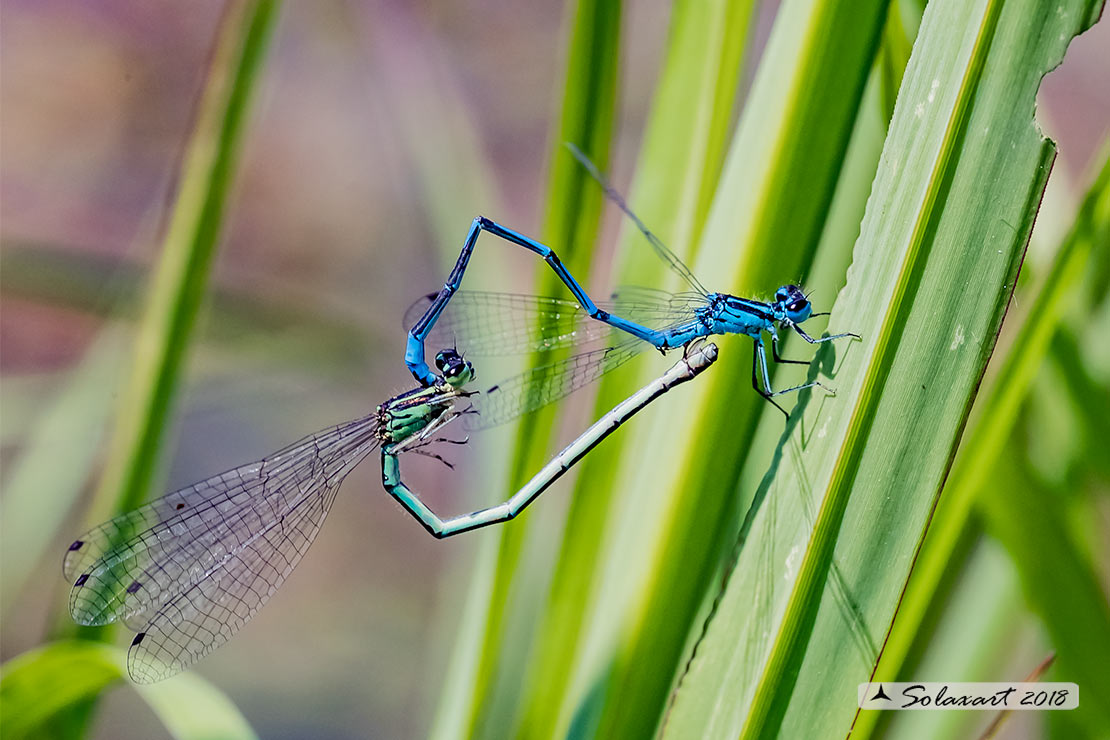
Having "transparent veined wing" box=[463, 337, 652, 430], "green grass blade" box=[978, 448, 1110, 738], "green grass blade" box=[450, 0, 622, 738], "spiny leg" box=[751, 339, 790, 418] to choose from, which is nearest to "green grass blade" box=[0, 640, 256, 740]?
"green grass blade" box=[450, 0, 622, 738]

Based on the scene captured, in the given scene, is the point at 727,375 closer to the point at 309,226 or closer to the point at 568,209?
the point at 568,209

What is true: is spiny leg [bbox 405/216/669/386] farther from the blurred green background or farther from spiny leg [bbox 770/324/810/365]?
the blurred green background

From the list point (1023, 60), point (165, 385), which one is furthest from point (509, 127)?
point (1023, 60)

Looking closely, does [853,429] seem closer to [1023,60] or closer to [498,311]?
[1023,60]

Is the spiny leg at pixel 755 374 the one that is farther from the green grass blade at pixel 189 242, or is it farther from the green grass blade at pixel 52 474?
the green grass blade at pixel 52 474

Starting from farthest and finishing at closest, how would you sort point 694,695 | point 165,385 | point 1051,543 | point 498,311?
point 498,311 → point 165,385 → point 1051,543 → point 694,695

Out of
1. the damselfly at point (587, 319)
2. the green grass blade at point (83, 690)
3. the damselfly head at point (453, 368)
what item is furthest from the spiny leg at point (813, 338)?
the green grass blade at point (83, 690)
